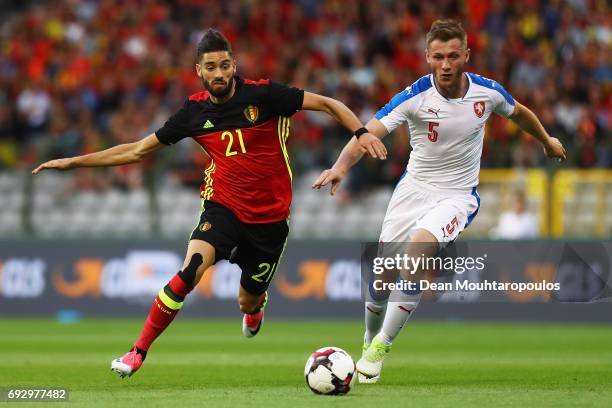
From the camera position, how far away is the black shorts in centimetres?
922

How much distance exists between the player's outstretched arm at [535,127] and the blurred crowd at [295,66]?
8.05 meters

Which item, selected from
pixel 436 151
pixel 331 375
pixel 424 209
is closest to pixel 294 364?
pixel 424 209

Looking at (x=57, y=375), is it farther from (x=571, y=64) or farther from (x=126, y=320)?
(x=571, y=64)

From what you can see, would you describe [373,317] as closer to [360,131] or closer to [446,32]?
[360,131]

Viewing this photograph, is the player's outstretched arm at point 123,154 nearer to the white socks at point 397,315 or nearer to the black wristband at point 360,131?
the black wristband at point 360,131

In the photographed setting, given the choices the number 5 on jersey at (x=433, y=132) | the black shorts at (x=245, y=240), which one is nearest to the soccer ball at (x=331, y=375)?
the black shorts at (x=245, y=240)

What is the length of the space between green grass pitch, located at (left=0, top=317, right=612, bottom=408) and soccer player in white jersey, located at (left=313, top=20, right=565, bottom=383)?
0.62 metres

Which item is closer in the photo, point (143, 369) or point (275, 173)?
point (275, 173)

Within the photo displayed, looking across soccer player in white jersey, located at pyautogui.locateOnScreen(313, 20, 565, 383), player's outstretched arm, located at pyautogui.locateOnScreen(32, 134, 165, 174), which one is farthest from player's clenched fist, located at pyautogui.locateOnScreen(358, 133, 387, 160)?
player's outstretched arm, located at pyautogui.locateOnScreen(32, 134, 165, 174)

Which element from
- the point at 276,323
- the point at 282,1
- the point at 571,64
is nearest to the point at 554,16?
the point at 571,64

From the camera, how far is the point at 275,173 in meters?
9.55

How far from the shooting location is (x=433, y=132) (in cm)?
933

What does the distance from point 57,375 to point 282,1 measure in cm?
1394

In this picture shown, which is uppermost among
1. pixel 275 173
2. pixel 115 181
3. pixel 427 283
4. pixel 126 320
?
pixel 275 173
